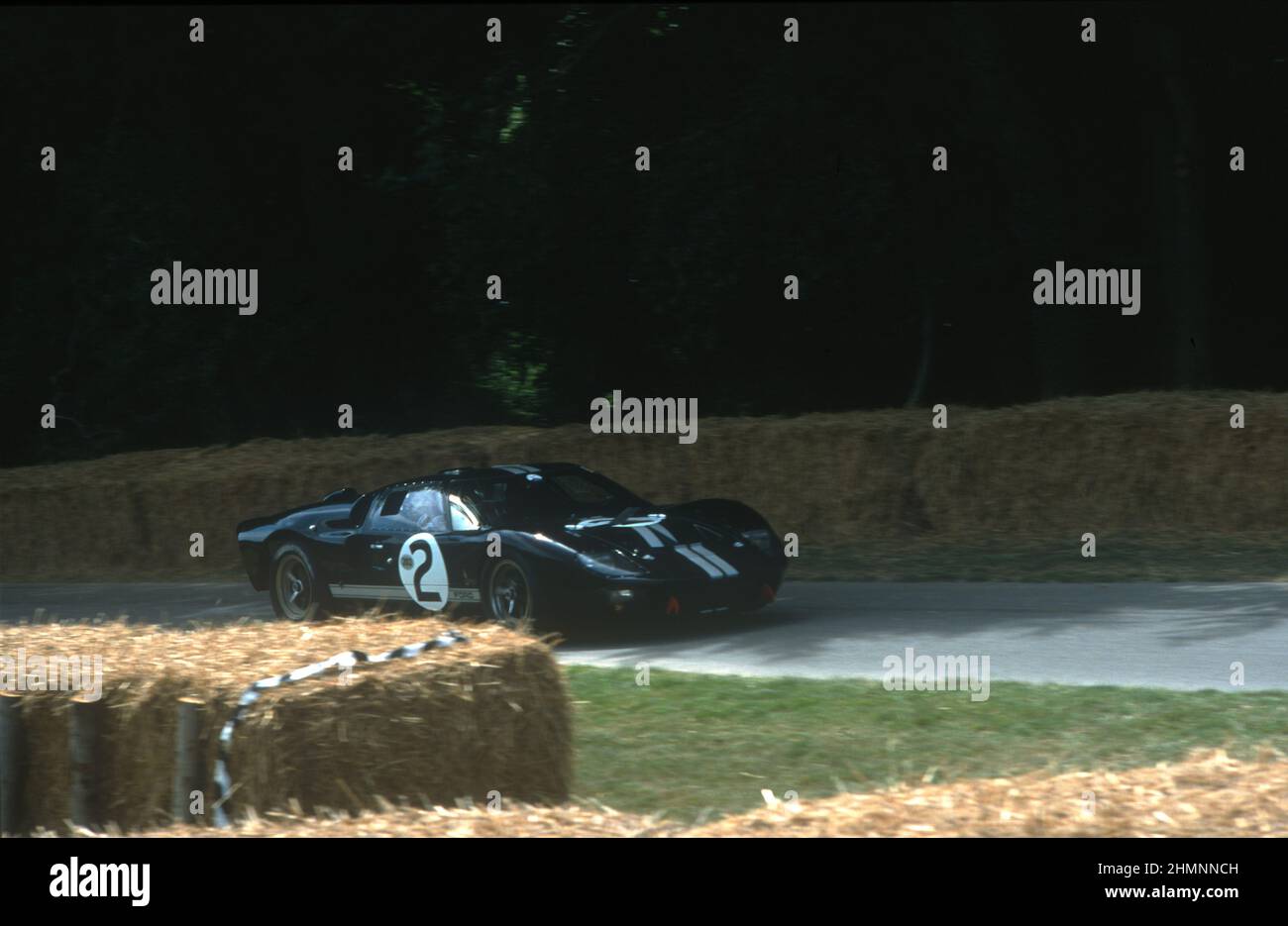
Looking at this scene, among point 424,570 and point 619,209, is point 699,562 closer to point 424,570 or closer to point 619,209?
point 424,570

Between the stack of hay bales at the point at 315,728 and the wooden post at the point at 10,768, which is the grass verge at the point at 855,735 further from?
the wooden post at the point at 10,768

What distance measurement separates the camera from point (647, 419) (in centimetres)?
1981

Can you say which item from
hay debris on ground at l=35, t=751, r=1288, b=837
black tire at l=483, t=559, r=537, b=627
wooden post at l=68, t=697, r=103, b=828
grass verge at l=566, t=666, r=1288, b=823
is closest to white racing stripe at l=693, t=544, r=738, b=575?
black tire at l=483, t=559, r=537, b=627

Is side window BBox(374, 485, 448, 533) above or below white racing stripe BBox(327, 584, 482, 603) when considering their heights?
above

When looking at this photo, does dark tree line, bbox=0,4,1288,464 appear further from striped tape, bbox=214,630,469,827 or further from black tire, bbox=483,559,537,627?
striped tape, bbox=214,630,469,827

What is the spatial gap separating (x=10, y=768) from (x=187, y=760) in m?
0.84

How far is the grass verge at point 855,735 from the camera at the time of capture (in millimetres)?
6961

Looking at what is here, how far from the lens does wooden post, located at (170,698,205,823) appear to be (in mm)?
5598

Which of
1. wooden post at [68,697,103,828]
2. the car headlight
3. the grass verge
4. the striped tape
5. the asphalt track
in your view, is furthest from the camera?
the car headlight

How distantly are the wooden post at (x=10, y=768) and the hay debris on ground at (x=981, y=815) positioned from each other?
1.65m

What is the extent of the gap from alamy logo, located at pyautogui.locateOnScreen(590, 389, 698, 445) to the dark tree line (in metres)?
0.85

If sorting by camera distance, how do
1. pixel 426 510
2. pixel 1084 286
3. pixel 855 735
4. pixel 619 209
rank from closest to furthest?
pixel 855 735
pixel 426 510
pixel 1084 286
pixel 619 209
